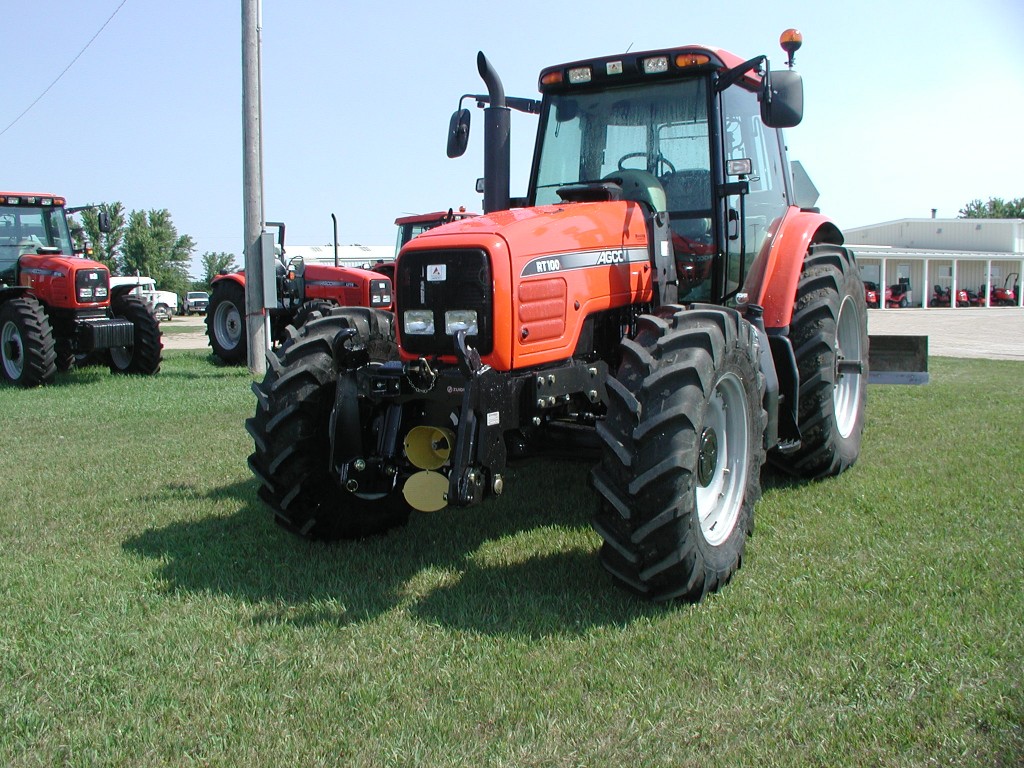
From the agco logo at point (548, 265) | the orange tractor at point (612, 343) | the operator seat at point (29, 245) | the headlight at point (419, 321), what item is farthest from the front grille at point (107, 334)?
the agco logo at point (548, 265)

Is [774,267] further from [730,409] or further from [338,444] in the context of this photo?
[338,444]

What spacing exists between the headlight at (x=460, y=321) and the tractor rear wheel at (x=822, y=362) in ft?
8.40

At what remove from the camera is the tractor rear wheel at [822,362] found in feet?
18.9

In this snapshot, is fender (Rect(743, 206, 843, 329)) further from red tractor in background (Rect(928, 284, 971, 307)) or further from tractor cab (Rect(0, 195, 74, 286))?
red tractor in background (Rect(928, 284, 971, 307))

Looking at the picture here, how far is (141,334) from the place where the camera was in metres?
13.5

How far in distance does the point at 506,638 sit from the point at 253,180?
10962mm

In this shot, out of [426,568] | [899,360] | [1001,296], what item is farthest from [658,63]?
[1001,296]

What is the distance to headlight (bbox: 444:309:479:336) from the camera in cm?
412

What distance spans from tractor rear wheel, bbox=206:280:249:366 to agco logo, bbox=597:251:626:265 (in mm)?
11362

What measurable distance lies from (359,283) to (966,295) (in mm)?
39460

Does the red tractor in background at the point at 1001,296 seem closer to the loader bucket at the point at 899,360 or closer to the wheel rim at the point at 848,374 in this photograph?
the loader bucket at the point at 899,360

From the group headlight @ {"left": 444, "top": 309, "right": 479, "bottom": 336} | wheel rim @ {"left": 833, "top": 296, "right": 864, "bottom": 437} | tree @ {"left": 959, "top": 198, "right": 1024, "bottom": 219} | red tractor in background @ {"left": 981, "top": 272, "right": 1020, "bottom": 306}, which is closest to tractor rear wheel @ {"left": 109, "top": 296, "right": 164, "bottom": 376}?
wheel rim @ {"left": 833, "top": 296, "right": 864, "bottom": 437}

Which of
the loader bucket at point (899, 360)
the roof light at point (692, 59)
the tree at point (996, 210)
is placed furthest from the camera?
the tree at point (996, 210)

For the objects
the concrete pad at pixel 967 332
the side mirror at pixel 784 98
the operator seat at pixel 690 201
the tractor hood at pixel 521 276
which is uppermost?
the side mirror at pixel 784 98
